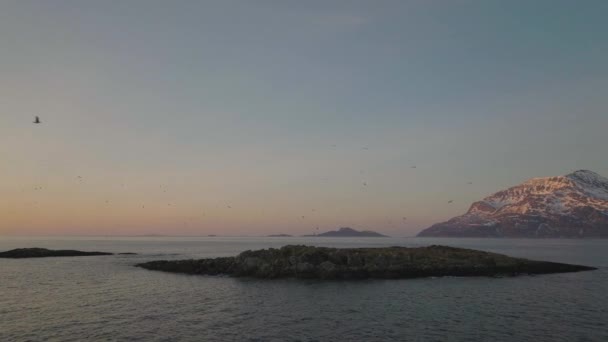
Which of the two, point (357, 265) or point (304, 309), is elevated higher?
point (357, 265)

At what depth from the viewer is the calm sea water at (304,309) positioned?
32062 mm

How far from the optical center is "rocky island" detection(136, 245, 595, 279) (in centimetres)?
6781

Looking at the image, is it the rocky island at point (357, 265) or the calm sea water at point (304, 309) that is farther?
the rocky island at point (357, 265)

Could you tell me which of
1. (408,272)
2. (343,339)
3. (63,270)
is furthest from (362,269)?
(63,270)

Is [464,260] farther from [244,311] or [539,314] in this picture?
[244,311]

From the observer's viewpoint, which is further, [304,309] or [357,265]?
[357,265]

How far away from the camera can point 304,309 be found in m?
42.1

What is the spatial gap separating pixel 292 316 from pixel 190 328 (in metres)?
9.50

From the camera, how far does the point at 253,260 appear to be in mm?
72938

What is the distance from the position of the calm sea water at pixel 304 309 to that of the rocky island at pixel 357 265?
5783 mm

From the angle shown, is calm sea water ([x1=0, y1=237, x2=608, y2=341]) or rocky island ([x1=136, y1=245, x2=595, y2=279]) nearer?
calm sea water ([x1=0, y1=237, x2=608, y2=341])

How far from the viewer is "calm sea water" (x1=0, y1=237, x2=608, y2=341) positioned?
32.1m

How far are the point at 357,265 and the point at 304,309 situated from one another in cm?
3057

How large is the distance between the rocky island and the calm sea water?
5.78 m
